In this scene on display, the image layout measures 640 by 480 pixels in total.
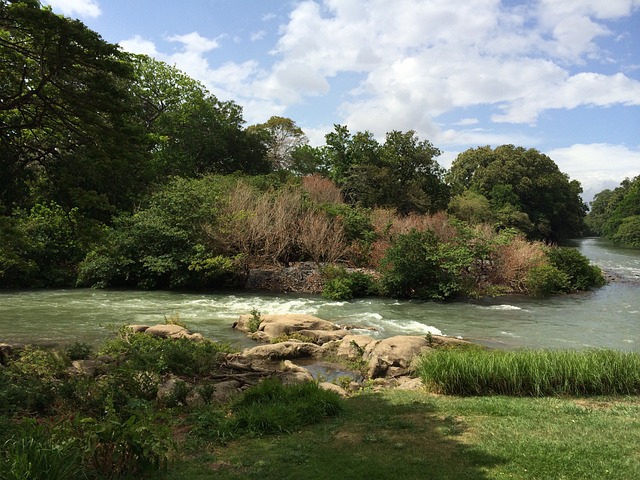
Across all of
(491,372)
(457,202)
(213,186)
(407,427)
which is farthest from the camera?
(457,202)

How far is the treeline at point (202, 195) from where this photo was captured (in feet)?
28.4

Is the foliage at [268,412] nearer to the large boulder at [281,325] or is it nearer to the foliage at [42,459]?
the foliage at [42,459]

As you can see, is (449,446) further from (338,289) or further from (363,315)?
(338,289)

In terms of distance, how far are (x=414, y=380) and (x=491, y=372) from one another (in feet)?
5.84

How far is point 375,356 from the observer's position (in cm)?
1098

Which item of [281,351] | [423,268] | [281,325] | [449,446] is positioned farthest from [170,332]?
[423,268]

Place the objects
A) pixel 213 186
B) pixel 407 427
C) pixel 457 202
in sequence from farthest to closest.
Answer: pixel 457 202 → pixel 213 186 → pixel 407 427

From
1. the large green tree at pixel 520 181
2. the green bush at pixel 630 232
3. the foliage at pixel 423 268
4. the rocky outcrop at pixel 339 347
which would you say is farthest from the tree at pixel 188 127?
the green bush at pixel 630 232

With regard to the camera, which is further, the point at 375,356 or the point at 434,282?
the point at 434,282

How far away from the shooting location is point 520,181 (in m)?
57.8

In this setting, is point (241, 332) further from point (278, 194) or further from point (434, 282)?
point (278, 194)

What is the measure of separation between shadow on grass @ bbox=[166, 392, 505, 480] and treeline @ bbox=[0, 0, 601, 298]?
587cm

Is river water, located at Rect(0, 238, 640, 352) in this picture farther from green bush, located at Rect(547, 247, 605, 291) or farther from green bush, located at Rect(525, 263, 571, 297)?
green bush, located at Rect(547, 247, 605, 291)

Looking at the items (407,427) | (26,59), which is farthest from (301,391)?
(26,59)
